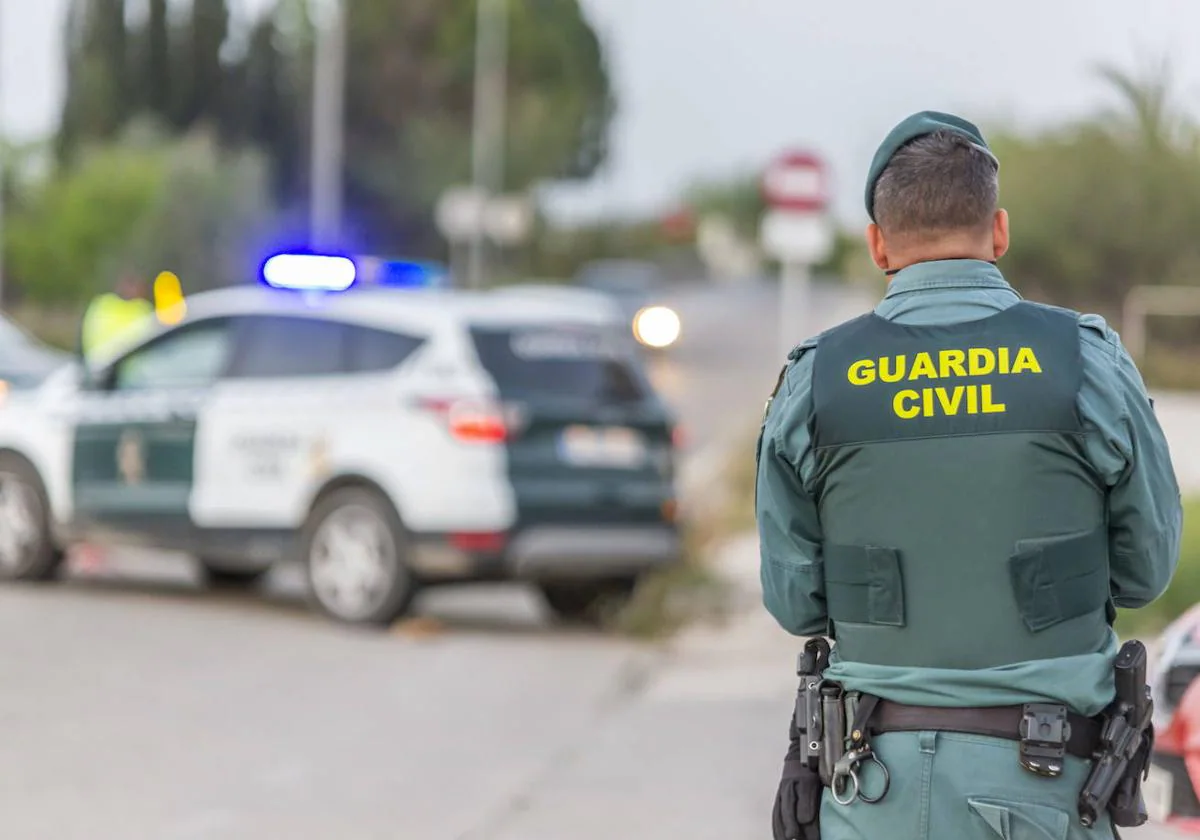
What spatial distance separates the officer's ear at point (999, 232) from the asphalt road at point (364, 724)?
3.45 m

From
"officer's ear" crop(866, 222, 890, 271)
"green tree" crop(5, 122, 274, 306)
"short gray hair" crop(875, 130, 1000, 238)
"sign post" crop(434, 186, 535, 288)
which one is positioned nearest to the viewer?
"short gray hair" crop(875, 130, 1000, 238)

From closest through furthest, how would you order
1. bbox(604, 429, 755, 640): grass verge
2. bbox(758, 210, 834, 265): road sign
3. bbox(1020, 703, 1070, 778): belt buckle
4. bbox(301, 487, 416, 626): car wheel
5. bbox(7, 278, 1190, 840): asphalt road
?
1. bbox(1020, 703, 1070, 778): belt buckle
2. bbox(7, 278, 1190, 840): asphalt road
3. bbox(301, 487, 416, 626): car wheel
4. bbox(604, 429, 755, 640): grass verge
5. bbox(758, 210, 834, 265): road sign

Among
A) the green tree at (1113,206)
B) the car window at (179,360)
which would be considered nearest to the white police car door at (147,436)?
the car window at (179,360)

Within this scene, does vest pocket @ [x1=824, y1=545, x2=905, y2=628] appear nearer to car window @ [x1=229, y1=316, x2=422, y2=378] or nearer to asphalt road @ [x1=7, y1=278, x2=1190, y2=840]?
asphalt road @ [x1=7, y1=278, x2=1190, y2=840]

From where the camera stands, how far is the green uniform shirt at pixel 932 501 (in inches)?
117

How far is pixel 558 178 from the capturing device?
6906 centimetres

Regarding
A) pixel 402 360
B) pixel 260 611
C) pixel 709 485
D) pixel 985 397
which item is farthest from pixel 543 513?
pixel 709 485

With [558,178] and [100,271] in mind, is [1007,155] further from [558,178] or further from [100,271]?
[558,178]

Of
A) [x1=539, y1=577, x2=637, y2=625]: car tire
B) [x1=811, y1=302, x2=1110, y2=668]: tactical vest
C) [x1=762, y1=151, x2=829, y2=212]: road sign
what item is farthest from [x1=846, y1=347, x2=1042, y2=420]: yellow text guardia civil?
[x1=762, y1=151, x2=829, y2=212]: road sign

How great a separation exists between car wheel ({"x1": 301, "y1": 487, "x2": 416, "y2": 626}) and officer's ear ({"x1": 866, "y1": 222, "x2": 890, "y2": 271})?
7.11m

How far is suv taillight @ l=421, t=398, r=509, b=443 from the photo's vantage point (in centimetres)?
1003

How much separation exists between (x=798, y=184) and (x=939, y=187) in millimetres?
10833

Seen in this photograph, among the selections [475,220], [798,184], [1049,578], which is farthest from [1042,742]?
[475,220]

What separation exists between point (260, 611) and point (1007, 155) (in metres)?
21.1
